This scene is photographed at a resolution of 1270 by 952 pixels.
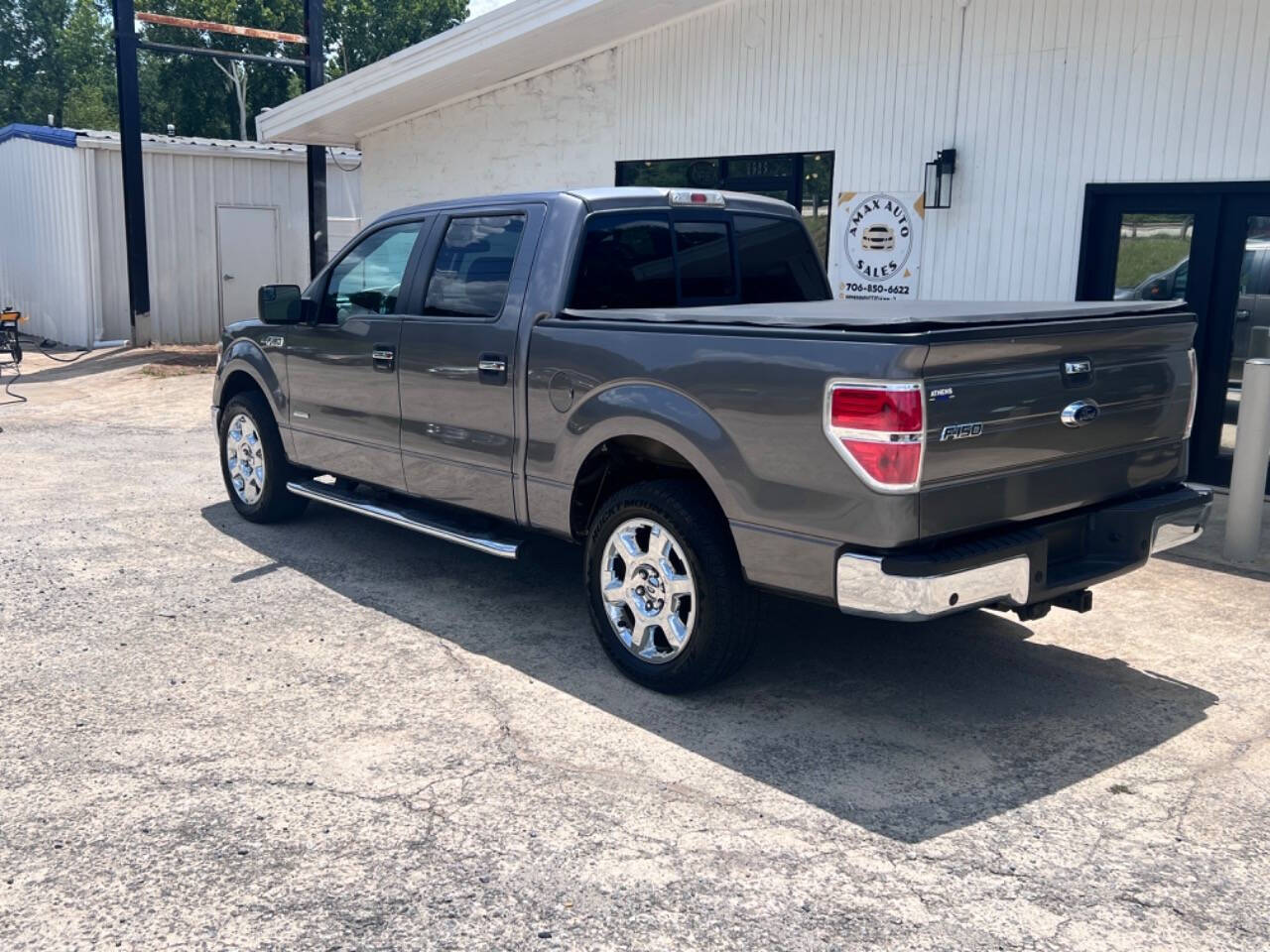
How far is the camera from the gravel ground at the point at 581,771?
3451mm

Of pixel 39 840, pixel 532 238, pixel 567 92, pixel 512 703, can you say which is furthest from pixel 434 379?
pixel 567 92

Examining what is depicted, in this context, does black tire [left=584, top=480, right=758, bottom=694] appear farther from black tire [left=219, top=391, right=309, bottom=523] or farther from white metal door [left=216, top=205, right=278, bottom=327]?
white metal door [left=216, top=205, right=278, bottom=327]

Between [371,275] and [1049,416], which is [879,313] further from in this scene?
[371,275]

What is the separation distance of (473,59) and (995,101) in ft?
17.2

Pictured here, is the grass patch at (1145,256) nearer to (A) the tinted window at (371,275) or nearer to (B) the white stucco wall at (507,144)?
(A) the tinted window at (371,275)

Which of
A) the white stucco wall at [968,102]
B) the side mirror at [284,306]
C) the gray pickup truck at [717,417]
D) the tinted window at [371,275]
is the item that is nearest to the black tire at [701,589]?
the gray pickup truck at [717,417]

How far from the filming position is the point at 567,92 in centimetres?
1294

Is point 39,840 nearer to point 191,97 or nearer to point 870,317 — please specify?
point 870,317

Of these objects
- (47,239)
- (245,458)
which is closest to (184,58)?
(47,239)

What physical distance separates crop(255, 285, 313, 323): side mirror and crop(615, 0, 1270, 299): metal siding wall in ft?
16.9

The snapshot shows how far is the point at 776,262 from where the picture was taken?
21.3ft

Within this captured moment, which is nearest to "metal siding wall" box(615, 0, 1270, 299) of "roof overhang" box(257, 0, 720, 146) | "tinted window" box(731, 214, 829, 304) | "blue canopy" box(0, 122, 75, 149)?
"roof overhang" box(257, 0, 720, 146)

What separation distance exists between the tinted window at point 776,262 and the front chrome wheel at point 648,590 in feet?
5.73

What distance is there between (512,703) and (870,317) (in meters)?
2.02
